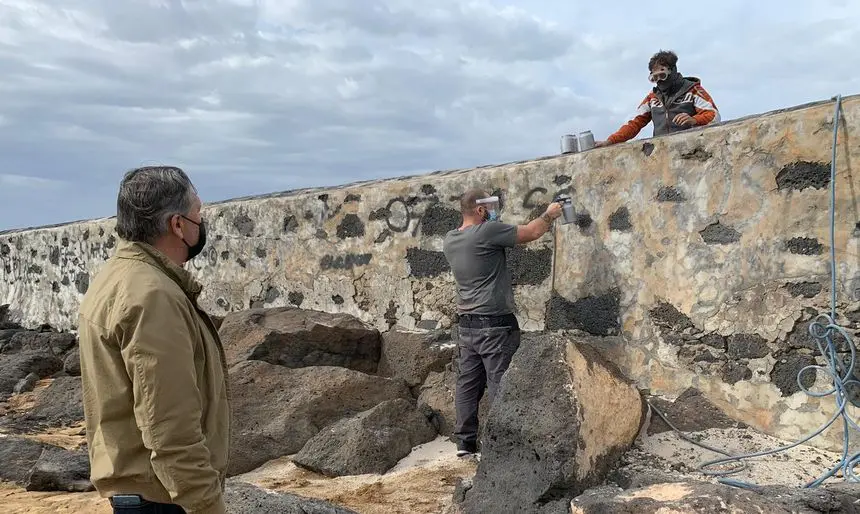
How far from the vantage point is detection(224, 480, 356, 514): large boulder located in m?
3.14

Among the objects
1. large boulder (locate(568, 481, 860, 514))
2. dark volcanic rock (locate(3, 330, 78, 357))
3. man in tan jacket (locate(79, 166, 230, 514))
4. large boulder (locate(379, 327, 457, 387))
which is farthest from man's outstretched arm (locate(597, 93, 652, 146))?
dark volcanic rock (locate(3, 330, 78, 357))

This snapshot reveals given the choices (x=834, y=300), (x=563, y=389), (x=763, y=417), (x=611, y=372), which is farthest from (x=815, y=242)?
(x=563, y=389)

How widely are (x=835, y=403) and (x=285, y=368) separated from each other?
330 centimetres

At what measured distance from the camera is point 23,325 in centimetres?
950

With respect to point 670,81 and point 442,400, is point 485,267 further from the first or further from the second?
point 670,81

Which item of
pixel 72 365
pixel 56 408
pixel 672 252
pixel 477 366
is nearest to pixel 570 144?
pixel 672 252

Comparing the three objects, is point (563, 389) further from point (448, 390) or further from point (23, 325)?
point (23, 325)

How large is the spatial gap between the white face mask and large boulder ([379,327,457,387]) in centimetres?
106

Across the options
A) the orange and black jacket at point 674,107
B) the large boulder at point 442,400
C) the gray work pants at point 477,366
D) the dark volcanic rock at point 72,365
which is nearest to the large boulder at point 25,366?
the dark volcanic rock at point 72,365

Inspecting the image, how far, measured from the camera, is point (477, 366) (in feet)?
15.5

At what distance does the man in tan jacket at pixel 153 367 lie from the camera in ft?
6.06

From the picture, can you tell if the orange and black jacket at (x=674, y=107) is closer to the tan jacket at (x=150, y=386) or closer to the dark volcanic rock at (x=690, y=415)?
the dark volcanic rock at (x=690, y=415)

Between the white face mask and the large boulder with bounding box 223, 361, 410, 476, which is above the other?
the white face mask

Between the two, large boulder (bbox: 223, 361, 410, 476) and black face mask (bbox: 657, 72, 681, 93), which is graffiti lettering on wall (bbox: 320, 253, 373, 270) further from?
black face mask (bbox: 657, 72, 681, 93)
